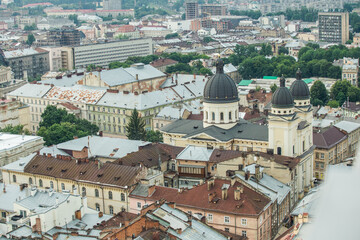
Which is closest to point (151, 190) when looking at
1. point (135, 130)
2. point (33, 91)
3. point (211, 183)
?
point (211, 183)

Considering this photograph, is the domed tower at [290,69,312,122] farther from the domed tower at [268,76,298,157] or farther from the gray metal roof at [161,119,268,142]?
the domed tower at [268,76,298,157]

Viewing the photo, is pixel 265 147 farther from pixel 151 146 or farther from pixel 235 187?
pixel 235 187

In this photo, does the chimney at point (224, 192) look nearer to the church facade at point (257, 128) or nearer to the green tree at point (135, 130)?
the church facade at point (257, 128)

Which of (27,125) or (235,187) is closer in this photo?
(235,187)

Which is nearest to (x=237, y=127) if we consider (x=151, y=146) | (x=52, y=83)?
(x=151, y=146)

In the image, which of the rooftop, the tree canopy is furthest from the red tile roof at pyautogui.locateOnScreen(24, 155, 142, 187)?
the tree canopy

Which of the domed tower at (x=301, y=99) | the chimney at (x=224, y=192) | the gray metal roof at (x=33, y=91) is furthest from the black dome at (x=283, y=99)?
the gray metal roof at (x=33, y=91)

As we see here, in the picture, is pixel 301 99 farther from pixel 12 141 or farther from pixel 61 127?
pixel 12 141
